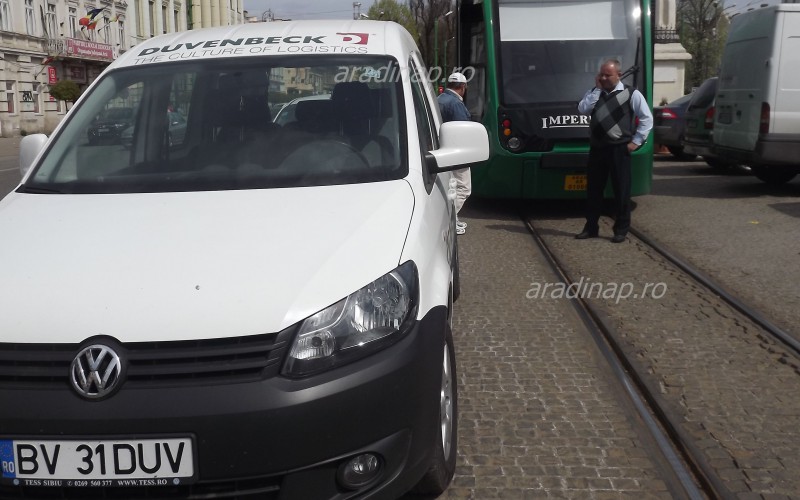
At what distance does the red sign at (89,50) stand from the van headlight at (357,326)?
1961 inches

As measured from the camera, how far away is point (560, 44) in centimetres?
1057

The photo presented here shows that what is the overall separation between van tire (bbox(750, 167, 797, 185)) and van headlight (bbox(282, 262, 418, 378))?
12.1m

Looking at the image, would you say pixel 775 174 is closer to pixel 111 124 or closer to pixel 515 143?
pixel 515 143

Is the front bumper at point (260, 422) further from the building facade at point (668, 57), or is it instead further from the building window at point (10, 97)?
the building window at point (10, 97)

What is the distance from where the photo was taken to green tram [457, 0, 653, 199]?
10352mm

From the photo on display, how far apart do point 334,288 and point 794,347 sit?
3549mm

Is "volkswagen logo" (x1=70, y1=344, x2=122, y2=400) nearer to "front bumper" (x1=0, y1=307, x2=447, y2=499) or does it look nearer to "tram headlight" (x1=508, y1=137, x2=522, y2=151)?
"front bumper" (x1=0, y1=307, x2=447, y2=499)

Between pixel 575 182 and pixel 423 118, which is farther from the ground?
pixel 423 118

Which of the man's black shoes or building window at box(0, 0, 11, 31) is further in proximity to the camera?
building window at box(0, 0, 11, 31)

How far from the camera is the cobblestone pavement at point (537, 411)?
347cm

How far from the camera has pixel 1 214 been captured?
11.5 feet

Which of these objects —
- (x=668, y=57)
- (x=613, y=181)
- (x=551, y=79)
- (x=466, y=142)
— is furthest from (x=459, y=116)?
(x=668, y=57)

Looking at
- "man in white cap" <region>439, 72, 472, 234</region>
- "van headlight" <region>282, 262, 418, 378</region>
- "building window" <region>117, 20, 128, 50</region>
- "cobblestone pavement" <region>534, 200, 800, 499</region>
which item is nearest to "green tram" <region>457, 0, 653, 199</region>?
"man in white cap" <region>439, 72, 472, 234</region>

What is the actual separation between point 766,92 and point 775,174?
2.18m
